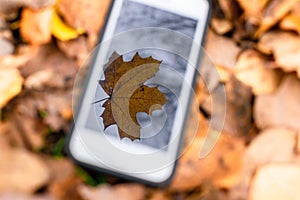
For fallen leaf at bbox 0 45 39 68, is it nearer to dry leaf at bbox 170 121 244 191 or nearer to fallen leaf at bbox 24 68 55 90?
fallen leaf at bbox 24 68 55 90

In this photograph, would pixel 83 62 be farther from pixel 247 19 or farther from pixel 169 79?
pixel 247 19

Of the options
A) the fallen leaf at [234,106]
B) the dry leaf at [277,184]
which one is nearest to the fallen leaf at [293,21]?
the fallen leaf at [234,106]

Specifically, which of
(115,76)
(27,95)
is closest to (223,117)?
(115,76)

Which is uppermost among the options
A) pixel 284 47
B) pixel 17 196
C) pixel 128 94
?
pixel 284 47

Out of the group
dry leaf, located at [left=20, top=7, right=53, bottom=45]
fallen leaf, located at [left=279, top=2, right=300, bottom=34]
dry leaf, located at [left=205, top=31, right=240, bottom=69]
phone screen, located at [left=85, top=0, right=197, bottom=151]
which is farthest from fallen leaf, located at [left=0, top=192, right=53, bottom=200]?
fallen leaf, located at [left=279, top=2, right=300, bottom=34]

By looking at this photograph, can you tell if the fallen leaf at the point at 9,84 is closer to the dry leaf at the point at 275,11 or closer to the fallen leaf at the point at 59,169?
the fallen leaf at the point at 59,169

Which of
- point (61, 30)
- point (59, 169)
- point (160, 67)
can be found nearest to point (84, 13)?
point (61, 30)

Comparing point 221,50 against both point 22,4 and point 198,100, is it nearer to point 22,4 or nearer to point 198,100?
point 198,100
